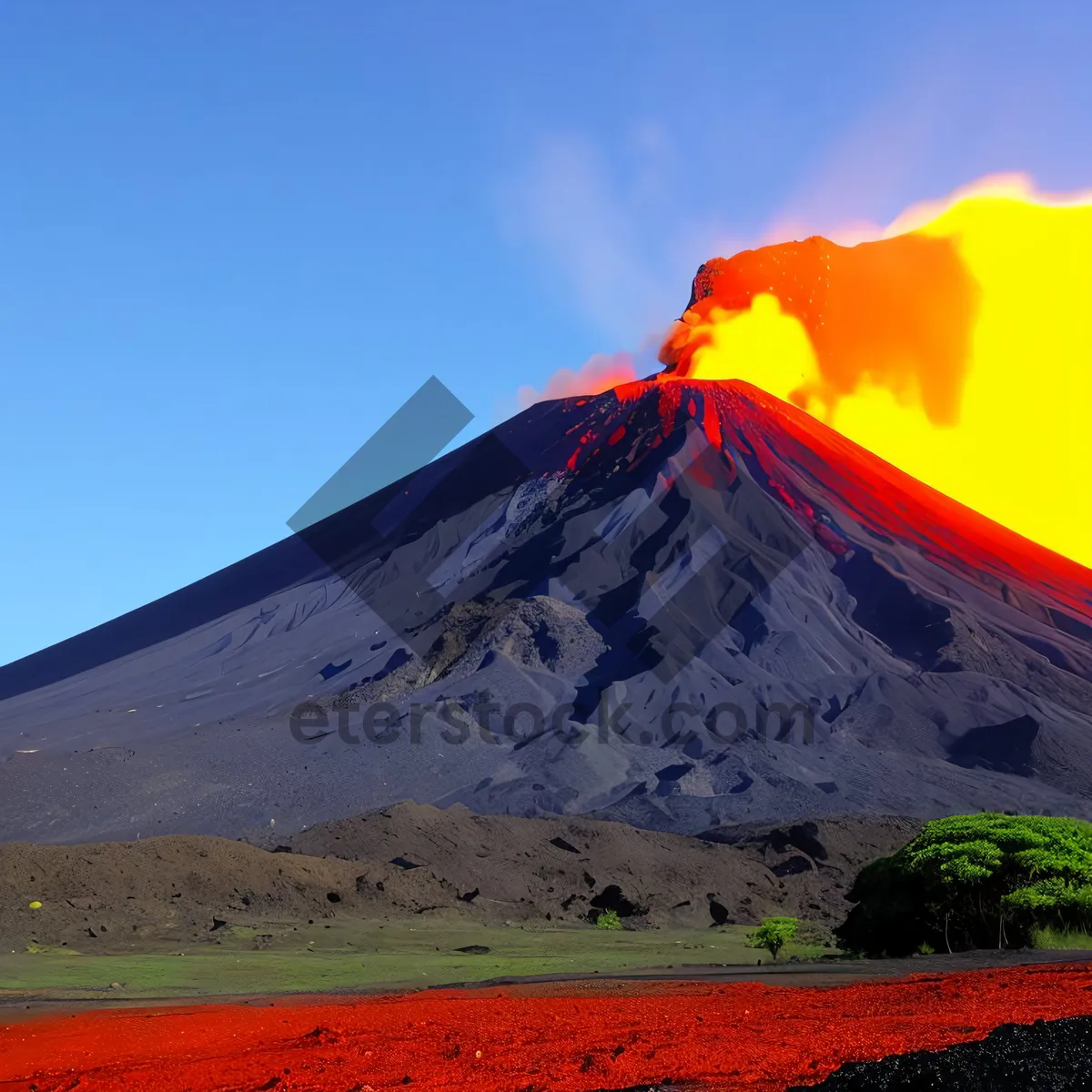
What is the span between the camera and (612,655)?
3221 inches

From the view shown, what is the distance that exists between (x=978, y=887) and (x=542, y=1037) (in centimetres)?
1069

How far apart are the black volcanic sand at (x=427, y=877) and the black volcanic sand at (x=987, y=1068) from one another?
76.4 feet

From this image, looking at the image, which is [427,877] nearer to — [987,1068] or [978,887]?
[978,887]

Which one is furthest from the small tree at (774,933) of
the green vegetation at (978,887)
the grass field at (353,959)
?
the green vegetation at (978,887)

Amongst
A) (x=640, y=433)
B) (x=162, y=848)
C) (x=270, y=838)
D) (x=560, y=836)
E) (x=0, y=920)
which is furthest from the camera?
(x=640, y=433)

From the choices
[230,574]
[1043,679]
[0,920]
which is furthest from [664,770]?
[230,574]

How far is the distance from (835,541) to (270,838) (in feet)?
190

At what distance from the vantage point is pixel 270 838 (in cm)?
5447

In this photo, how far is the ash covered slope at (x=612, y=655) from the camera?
2472 inches

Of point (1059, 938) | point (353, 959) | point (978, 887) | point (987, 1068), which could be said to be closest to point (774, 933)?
point (978, 887)

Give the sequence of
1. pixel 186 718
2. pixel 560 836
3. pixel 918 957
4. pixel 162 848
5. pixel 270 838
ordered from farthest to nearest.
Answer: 1. pixel 186 718
2. pixel 270 838
3. pixel 560 836
4. pixel 162 848
5. pixel 918 957

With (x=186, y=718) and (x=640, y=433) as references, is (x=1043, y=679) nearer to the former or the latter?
(x=640, y=433)

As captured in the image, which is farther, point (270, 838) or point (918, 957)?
point (270, 838)

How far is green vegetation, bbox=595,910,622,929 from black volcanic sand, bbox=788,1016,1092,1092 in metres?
25.9
